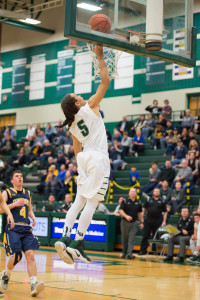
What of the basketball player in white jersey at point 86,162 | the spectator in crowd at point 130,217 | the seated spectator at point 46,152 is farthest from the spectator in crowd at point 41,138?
the basketball player in white jersey at point 86,162

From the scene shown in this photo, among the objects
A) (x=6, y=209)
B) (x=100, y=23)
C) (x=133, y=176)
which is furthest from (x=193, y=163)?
(x=100, y=23)

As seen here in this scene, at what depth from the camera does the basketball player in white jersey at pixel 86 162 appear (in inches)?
258

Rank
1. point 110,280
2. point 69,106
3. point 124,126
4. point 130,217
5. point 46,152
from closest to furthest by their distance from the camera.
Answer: point 69,106 < point 110,280 < point 130,217 < point 124,126 < point 46,152

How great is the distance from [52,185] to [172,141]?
5198mm

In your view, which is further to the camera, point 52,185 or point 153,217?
point 52,185

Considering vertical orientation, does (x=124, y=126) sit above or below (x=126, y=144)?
above

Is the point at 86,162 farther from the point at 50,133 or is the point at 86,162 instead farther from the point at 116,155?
the point at 50,133

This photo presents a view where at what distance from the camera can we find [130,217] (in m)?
16.6

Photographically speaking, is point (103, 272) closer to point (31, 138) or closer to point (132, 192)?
point (132, 192)

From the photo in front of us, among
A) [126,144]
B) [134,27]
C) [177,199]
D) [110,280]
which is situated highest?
[134,27]

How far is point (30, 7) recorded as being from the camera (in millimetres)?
26812

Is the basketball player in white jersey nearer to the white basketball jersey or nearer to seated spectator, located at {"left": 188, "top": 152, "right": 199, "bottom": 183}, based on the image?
the white basketball jersey

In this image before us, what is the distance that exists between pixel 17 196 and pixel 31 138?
1816 centimetres

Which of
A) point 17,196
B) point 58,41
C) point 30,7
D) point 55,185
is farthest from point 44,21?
point 17,196
